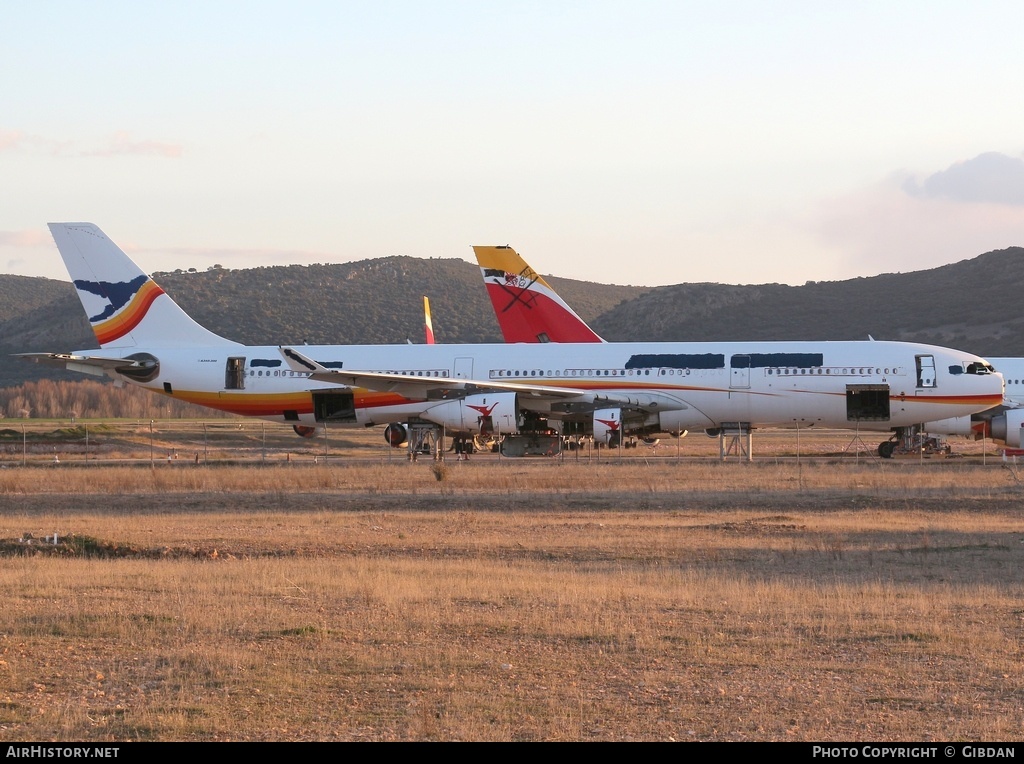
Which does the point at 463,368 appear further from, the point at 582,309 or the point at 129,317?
the point at 582,309

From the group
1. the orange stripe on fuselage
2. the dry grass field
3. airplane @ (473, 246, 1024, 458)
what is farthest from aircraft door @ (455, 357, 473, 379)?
the dry grass field

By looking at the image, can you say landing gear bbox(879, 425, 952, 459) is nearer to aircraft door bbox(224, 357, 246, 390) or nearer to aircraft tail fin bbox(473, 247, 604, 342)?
aircraft tail fin bbox(473, 247, 604, 342)

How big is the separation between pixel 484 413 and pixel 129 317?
43.5 ft

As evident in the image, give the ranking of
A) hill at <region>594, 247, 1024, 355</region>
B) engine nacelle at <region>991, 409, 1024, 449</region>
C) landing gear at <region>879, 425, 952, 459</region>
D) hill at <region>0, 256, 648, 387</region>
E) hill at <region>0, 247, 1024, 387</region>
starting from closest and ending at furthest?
1. engine nacelle at <region>991, 409, 1024, 449</region>
2. landing gear at <region>879, 425, 952, 459</region>
3. hill at <region>594, 247, 1024, 355</region>
4. hill at <region>0, 247, 1024, 387</region>
5. hill at <region>0, 256, 648, 387</region>

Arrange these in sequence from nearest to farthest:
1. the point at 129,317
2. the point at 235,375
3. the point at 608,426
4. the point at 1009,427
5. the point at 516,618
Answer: the point at 516,618 < the point at 608,426 < the point at 1009,427 < the point at 235,375 < the point at 129,317

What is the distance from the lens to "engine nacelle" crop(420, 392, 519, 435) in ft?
130

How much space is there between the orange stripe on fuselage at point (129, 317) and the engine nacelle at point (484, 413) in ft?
37.5

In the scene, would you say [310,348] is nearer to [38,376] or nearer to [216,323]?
[38,376]

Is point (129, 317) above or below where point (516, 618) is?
above

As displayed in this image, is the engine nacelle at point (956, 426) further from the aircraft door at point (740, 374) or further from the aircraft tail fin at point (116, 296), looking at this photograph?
the aircraft tail fin at point (116, 296)

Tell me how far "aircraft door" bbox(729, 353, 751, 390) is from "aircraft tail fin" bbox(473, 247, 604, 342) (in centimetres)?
1376

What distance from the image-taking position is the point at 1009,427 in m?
42.4

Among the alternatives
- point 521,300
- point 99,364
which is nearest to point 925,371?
point 521,300

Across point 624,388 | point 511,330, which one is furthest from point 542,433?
point 511,330
